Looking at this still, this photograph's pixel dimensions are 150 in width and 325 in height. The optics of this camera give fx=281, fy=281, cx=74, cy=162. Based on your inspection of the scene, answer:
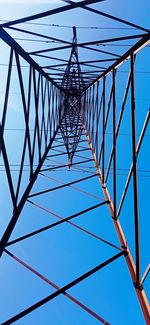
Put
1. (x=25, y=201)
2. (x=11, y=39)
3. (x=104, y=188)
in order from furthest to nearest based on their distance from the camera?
1. (x=104, y=188)
2. (x=25, y=201)
3. (x=11, y=39)

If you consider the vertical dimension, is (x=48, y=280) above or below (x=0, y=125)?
below

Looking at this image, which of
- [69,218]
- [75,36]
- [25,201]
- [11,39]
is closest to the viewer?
[11,39]

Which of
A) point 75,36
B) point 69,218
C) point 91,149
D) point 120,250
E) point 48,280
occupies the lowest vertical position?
point 48,280

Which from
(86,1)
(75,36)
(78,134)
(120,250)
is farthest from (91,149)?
(86,1)

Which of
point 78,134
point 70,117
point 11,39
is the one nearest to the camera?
point 11,39

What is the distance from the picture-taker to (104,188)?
22.0 ft

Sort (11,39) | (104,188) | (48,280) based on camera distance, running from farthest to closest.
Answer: (104,188) → (11,39) → (48,280)

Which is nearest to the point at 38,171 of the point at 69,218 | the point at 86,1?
the point at 69,218

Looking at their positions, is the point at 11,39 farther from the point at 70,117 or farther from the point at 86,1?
the point at 70,117

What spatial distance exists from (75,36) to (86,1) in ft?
18.2

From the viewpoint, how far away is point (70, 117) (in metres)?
15.4

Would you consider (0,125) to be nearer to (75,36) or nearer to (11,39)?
(11,39)

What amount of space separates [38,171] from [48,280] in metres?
3.57

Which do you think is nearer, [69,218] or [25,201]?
[69,218]
